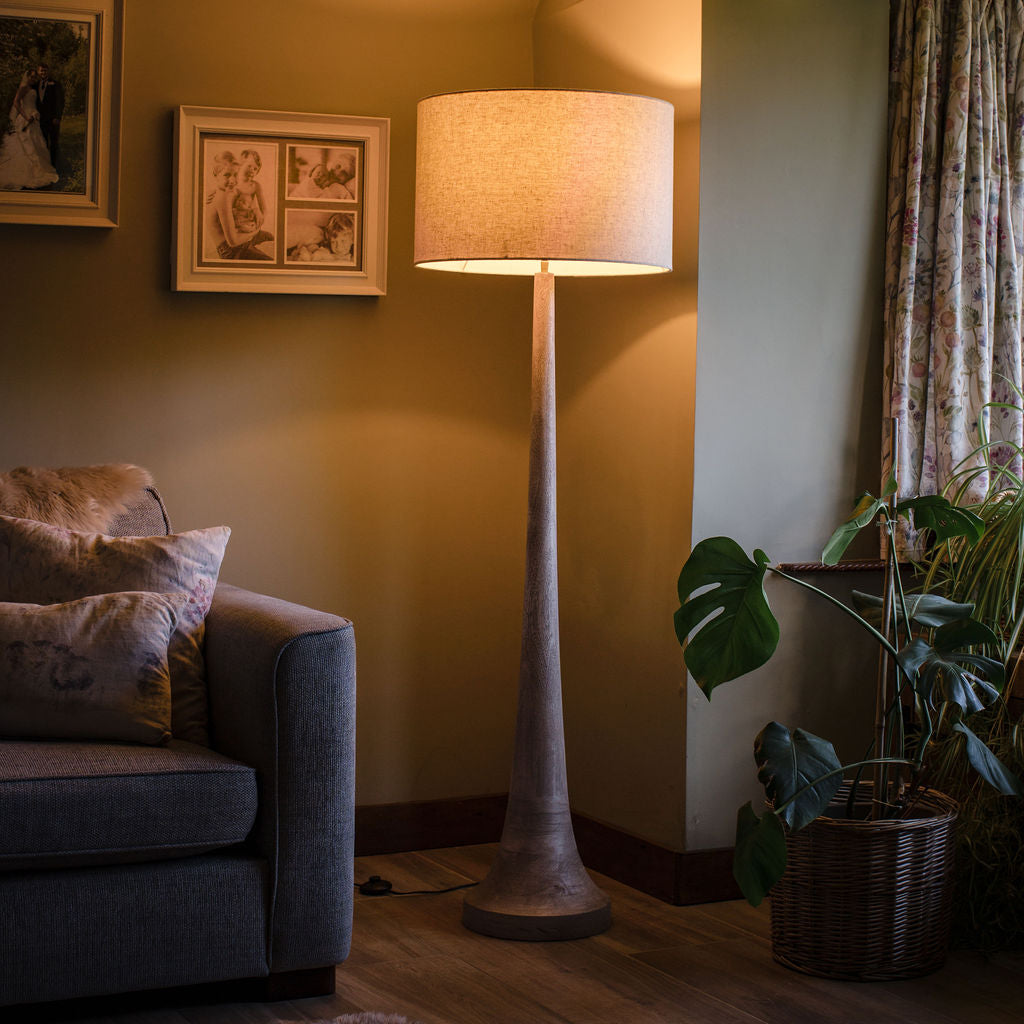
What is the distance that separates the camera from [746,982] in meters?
2.53

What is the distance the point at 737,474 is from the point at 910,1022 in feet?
3.87

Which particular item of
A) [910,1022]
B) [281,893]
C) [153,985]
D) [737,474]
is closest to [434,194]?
[737,474]

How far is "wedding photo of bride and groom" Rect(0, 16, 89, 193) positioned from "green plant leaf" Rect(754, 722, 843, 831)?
195cm

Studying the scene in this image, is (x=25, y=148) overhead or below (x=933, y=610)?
overhead

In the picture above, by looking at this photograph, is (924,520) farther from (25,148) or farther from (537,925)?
(25,148)

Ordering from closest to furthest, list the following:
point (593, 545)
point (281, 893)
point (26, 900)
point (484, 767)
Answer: point (26, 900)
point (281, 893)
point (593, 545)
point (484, 767)

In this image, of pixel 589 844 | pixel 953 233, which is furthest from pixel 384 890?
pixel 953 233

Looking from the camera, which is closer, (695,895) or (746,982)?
(746,982)

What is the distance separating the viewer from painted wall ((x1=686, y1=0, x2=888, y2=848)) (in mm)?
2965

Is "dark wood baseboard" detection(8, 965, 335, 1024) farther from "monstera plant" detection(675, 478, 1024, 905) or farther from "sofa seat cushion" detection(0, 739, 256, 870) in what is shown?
"monstera plant" detection(675, 478, 1024, 905)

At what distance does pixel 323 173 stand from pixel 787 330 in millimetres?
1151

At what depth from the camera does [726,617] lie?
2.51 metres

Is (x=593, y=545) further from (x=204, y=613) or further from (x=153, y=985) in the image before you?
(x=153, y=985)

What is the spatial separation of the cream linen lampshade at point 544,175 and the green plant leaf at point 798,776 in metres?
0.97
